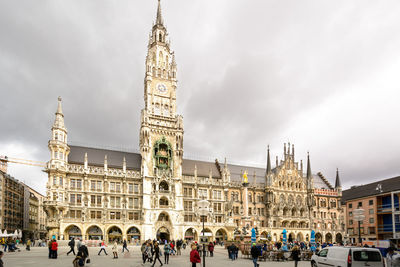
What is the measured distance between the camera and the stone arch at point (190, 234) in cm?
7202

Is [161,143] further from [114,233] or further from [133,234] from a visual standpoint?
[114,233]

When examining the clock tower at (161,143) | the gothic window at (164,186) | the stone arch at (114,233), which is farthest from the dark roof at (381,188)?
the stone arch at (114,233)

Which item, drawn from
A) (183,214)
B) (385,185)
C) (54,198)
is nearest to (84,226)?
(54,198)

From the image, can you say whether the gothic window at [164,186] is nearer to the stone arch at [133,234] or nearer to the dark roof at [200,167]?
the dark roof at [200,167]

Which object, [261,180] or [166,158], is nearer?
[166,158]

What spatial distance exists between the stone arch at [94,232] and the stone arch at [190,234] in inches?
667

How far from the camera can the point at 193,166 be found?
79812mm

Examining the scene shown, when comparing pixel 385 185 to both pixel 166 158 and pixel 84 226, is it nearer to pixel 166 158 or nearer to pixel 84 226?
pixel 166 158

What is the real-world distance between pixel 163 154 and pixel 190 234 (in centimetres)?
1727

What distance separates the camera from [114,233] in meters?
65.4

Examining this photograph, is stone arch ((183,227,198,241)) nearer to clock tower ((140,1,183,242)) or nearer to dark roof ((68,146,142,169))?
clock tower ((140,1,183,242))

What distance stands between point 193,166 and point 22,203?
55.8 m

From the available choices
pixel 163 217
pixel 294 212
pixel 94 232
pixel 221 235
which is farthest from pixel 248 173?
pixel 94 232

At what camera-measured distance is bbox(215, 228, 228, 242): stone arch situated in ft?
246
